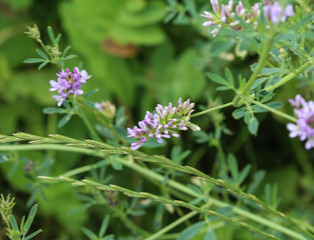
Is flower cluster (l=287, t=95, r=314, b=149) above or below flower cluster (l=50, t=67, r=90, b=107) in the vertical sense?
below

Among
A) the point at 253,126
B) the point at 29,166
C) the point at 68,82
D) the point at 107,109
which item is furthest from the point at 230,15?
the point at 29,166

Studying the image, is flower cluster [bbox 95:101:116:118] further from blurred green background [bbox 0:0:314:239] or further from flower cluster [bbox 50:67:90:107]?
blurred green background [bbox 0:0:314:239]

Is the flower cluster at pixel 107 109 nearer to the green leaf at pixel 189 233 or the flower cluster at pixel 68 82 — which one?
the flower cluster at pixel 68 82

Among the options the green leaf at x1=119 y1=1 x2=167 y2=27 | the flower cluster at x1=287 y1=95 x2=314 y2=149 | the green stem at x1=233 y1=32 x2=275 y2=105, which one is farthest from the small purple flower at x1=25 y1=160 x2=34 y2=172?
the green leaf at x1=119 y1=1 x2=167 y2=27

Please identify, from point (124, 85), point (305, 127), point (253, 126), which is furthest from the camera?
point (124, 85)

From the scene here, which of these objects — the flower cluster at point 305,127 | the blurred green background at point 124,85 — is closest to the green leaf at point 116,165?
the flower cluster at point 305,127

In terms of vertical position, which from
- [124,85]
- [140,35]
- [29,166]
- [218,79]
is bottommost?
[29,166]

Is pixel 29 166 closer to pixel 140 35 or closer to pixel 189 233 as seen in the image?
pixel 189 233

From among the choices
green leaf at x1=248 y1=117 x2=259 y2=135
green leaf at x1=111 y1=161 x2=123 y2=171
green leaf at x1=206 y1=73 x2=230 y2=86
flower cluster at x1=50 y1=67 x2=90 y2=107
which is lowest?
green leaf at x1=111 y1=161 x2=123 y2=171

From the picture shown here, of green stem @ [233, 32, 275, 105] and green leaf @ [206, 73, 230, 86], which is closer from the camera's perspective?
green stem @ [233, 32, 275, 105]
